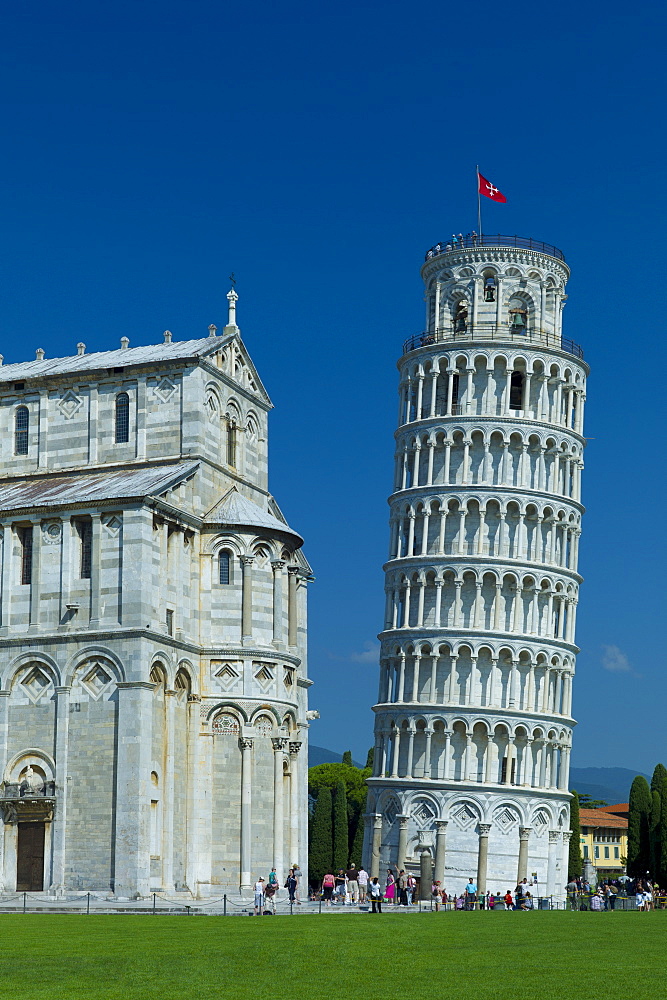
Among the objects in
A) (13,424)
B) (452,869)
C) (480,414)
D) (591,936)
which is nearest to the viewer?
(591,936)

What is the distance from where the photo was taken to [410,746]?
326 feet

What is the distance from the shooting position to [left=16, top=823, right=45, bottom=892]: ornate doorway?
183ft

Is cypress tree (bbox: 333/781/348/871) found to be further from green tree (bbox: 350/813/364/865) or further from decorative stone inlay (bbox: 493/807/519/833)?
decorative stone inlay (bbox: 493/807/519/833)

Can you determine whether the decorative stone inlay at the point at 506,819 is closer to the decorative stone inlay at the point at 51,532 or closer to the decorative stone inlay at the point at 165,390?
the decorative stone inlay at the point at 165,390

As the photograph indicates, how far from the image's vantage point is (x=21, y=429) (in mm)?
66312

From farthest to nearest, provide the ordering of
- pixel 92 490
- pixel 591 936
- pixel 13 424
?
pixel 13 424, pixel 92 490, pixel 591 936

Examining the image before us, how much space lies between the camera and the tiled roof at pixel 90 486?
58156 mm

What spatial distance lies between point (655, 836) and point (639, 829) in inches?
276

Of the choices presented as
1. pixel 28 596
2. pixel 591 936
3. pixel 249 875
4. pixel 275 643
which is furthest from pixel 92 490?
pixel 591 936

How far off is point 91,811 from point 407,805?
149 feet

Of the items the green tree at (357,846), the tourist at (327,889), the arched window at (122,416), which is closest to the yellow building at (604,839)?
the green tree at (357,846)

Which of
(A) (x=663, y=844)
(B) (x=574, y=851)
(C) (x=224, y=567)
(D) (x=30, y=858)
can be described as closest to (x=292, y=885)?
(D) (x=30, y=858)

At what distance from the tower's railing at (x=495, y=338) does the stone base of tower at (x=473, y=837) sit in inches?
1177

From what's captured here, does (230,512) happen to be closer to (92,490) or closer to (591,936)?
(92,490)
